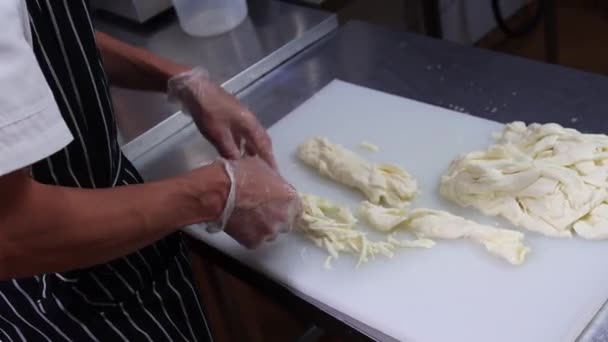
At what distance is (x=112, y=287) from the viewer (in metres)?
0.93

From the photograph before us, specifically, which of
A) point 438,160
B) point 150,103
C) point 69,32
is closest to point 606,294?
point 438,160

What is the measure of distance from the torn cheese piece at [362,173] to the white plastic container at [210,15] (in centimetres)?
48

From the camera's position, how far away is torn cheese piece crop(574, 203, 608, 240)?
2.67ft

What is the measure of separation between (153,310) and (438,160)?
462mm

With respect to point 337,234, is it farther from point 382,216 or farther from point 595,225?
point 595,225

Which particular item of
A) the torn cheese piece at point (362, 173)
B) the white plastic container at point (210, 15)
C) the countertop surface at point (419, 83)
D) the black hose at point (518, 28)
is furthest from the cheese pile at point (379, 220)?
the black hose at point (518, 28)

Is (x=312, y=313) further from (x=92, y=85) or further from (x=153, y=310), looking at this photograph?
(x=92, y=85)

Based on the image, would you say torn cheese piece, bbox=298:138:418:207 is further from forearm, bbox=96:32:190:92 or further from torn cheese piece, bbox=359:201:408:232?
forearm, bbox=96:32:190:92

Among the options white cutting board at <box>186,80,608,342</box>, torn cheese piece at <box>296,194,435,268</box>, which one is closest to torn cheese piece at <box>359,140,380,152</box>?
white cutting board at <box>186,80,608,342</box>

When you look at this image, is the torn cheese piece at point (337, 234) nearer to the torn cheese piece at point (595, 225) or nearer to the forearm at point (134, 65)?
the torn cheese piece at point (595, 225)

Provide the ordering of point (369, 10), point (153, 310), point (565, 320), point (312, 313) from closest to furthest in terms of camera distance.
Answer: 1. point (565, 320)
2. point (312, 313)
3. point (153, 310)
4. point (369, 10)

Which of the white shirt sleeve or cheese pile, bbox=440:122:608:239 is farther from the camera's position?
cheese pile, bbox=440:122:608:239

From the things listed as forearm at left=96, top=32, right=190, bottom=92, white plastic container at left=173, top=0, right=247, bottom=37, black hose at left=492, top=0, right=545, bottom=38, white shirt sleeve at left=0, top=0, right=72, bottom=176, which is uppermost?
white shirt sleeve at left=0, top=0, right=72, bottom=176

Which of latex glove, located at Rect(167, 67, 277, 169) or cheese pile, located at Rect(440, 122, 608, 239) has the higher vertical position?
latex glove, located at Rect(167, 67, 277, 169)
